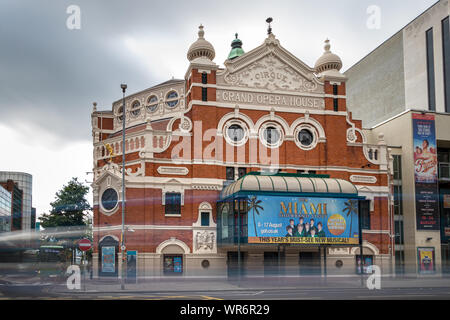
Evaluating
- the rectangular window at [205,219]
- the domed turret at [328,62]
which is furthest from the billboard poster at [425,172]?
the rectangular window at [205,219]

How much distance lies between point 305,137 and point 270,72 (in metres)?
6.53

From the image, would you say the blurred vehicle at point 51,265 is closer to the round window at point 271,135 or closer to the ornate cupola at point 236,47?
the round window at point 271,135

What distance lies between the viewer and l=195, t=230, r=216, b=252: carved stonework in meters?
38.7

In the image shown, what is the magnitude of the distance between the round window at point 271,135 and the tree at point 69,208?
98.0ft

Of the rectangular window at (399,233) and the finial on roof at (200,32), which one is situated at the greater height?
the finial on roof at (200,32)

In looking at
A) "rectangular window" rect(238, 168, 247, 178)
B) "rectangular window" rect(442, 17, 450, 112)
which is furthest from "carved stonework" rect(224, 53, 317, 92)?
"rectangular window" rect(442, 17, 450, 112)

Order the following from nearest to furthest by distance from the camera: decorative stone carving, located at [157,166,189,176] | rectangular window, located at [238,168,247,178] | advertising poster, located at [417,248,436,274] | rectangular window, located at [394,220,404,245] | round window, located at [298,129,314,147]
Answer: decorative stone carving, located at [157,166,189,176]
rectangular window, located at [238,168,247,178]
round window, located at [298,129,314,147]
advertising poster, located at [417,248,436,274]
rectangular window, located at [394,220,404,245]

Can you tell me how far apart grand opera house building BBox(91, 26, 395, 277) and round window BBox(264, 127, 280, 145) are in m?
0.09

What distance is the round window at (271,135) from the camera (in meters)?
41.7

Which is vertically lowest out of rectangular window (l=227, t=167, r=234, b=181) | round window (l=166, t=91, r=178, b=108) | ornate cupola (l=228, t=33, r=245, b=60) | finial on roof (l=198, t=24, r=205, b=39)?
rectangular window (l=227, t=167, r=234, b=181)

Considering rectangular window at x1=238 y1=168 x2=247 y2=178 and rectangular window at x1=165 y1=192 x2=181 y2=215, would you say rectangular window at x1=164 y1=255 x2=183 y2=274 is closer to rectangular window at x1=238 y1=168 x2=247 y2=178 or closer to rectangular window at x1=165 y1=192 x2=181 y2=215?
rectangular window at x1=165 y1=192 x2=181 y2=215

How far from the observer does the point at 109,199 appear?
1545 inches

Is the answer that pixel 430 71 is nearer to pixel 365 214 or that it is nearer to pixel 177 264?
pixel 365 214
